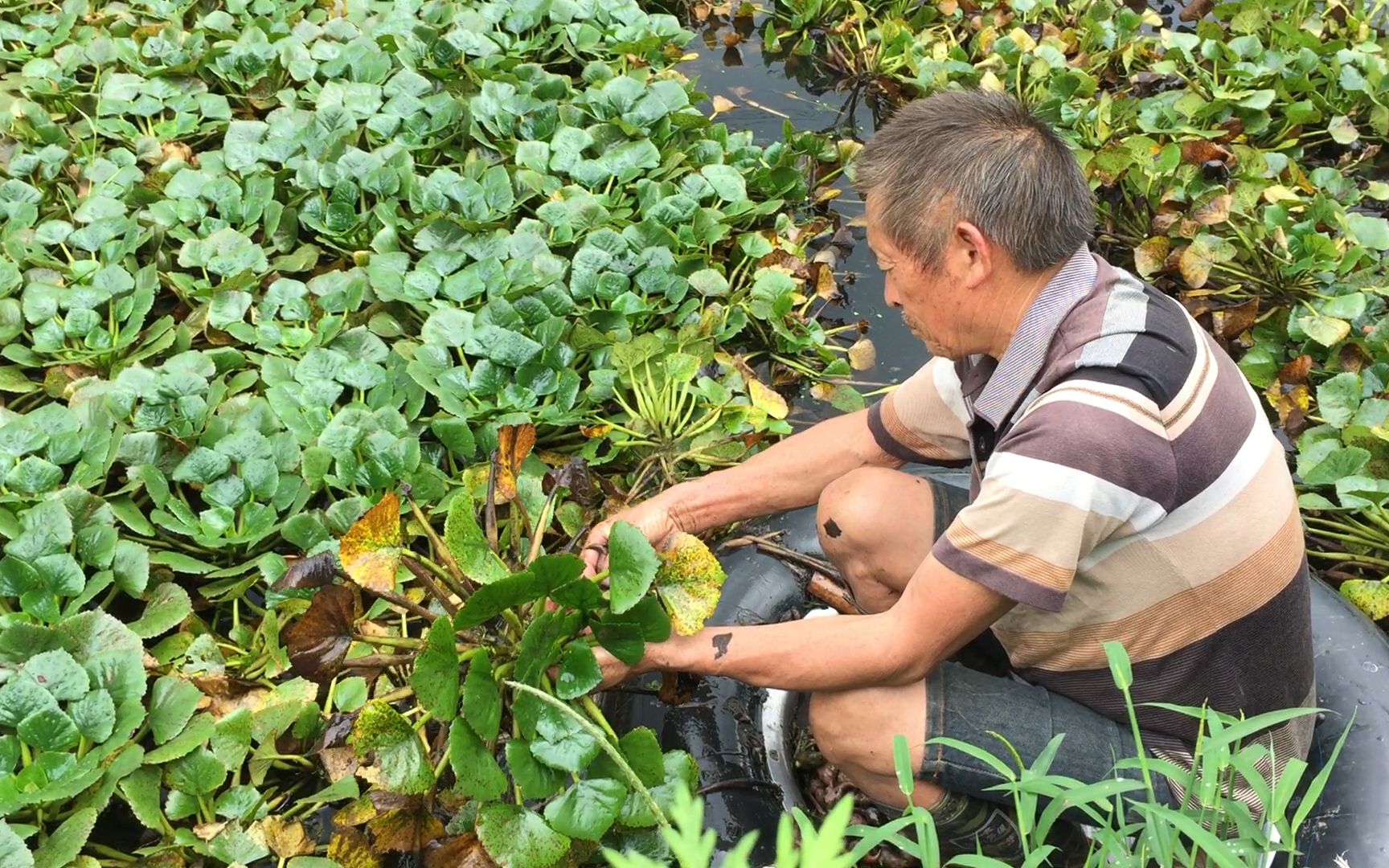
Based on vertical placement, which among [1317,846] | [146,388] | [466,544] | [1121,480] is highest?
[1121,480]

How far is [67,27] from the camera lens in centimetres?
348

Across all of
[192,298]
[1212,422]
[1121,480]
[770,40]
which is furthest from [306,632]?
A: [770,40]

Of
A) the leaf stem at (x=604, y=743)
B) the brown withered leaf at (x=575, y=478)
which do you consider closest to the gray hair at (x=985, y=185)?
the brown withered leaf at (x=575, y=478)

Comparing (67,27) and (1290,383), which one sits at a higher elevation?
(67,27)

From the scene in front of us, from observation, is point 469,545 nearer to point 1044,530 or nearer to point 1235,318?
point 1044,530

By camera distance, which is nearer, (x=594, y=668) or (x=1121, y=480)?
(x=1121, y=480)

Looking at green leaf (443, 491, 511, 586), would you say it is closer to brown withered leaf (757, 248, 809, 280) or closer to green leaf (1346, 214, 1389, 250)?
brown withered leaf (757, 248, 809, 280)

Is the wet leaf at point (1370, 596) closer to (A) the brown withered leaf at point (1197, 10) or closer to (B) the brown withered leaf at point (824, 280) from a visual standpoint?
(B) the brown withered leaf at point (824, 280)

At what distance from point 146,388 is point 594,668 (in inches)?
48.4

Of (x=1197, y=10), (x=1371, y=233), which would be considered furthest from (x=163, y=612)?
(x=1197, y=10)

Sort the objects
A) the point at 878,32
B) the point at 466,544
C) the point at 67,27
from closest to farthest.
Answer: the point at 466,544 < the point at 67,27 < the point at 878,32

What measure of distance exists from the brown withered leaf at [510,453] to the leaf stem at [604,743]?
436 millimetres

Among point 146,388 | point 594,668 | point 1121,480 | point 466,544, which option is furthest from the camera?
point 146,388

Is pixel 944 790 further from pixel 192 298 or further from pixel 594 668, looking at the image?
pixel 192 298
